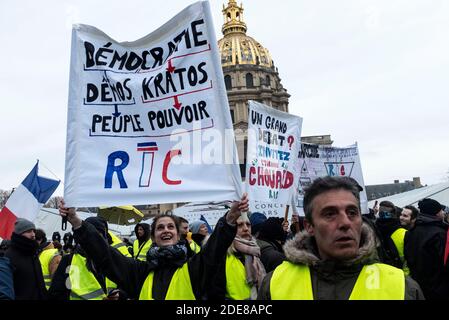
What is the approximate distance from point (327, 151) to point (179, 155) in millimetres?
5860

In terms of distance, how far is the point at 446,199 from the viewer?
13.9 m

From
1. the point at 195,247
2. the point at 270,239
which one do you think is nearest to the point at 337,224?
the point at 270,239

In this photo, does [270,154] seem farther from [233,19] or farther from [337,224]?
[233,19]

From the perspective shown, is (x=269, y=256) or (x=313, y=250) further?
(x=269, y=256)

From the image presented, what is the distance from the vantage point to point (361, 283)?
2.07 metres

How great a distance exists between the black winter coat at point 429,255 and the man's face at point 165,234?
2373 mm

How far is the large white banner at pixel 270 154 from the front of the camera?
5609mm

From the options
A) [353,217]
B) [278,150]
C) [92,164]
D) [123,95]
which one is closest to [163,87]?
[123,95]

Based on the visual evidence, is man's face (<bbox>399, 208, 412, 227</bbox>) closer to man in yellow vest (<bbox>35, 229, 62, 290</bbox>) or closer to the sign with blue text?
the sign with blue text

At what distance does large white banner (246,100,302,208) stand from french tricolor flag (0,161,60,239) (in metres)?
2.87

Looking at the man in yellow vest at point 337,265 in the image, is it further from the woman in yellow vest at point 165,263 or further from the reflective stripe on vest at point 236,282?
the reflective stripe on vest at point 236,282

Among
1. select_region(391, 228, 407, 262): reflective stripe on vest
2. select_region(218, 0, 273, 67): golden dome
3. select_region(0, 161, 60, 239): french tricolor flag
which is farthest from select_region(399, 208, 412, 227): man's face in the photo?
select_region(218, 0, 273, 67): golden dome

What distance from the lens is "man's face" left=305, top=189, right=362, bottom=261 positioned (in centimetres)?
213

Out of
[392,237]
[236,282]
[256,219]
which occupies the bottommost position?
[236,282]
